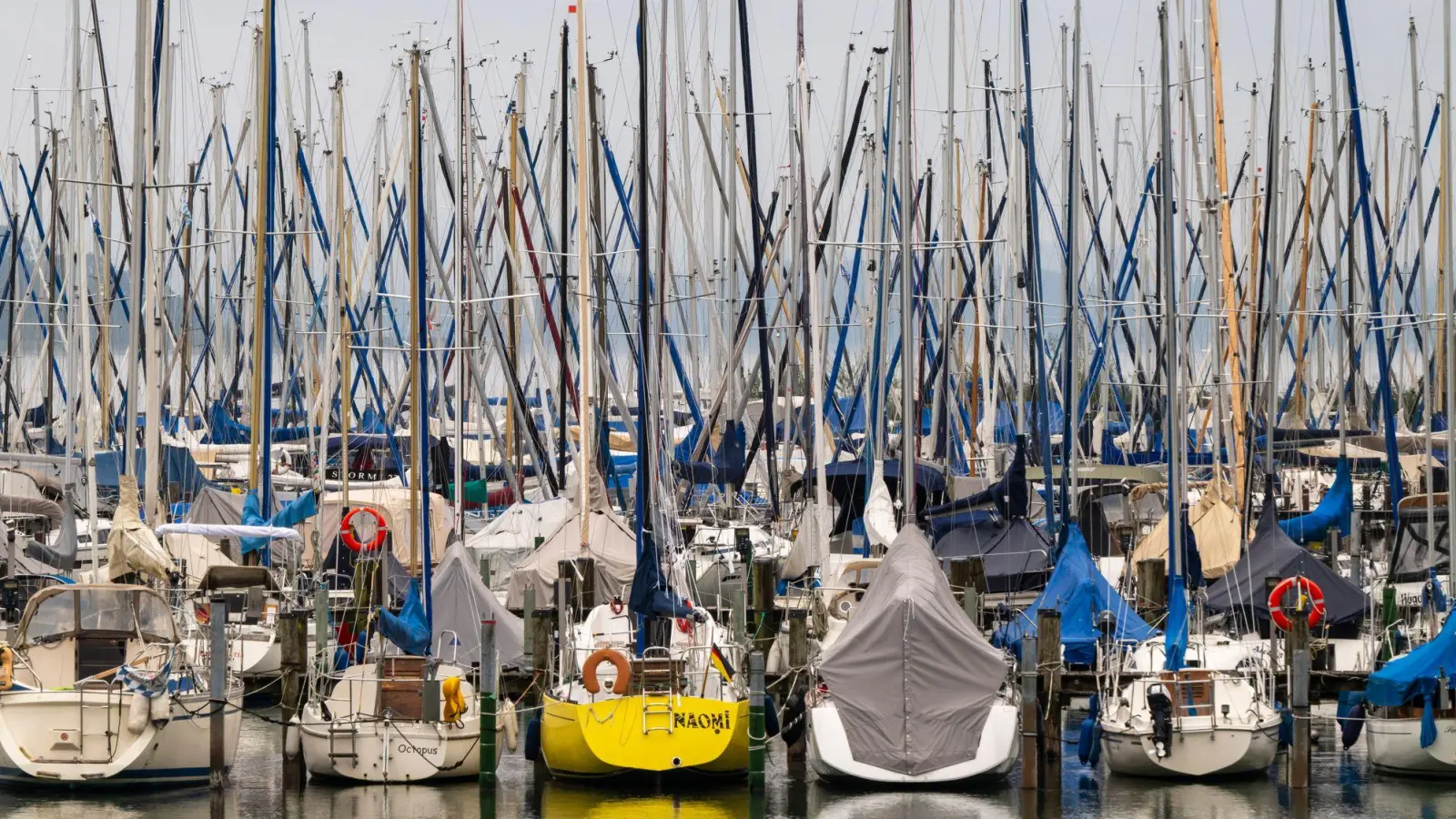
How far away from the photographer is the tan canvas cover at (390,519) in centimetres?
3568

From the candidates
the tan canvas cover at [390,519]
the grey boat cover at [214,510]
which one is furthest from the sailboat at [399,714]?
the grey boat cover at [214,510]

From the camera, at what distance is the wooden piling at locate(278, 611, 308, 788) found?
23734 millimetres

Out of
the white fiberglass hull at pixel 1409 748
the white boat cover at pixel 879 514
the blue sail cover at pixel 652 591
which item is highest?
the white boat cover at pixel 879 514

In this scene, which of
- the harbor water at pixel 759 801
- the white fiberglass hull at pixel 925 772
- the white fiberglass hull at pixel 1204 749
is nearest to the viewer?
the harbor water at pixel 759 801

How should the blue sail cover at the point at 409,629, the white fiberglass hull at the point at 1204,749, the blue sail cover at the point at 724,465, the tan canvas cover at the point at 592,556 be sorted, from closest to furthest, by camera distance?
1. the white fiberglass hull at the point at 1204,749
2. the blue sail cover at the point at 409,629
3. the tan canvas cover at the point at 592,556
4. the blue sail cover at the point at 724,465

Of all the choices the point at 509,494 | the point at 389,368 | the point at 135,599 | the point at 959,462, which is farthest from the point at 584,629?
the point at 389,368

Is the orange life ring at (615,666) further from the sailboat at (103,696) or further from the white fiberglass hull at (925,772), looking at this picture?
the sailboat at (103,696)

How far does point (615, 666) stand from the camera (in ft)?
77.1

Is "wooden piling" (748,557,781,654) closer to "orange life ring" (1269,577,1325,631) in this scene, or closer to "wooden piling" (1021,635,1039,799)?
"wooden piling" (1021,635,1039,799)

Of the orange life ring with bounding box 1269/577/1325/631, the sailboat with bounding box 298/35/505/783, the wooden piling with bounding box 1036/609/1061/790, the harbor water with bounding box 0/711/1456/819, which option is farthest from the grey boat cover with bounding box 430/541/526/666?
the orange life ring with bounding box 1269/577/1325/631

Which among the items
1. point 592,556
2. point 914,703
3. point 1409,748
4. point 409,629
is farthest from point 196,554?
point 1409,748

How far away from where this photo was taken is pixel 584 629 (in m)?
26.5

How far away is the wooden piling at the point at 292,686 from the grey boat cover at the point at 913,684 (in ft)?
19.2

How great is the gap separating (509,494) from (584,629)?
13767 millimetres
